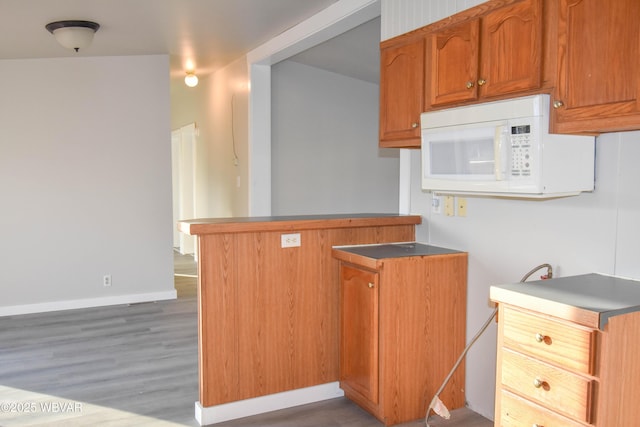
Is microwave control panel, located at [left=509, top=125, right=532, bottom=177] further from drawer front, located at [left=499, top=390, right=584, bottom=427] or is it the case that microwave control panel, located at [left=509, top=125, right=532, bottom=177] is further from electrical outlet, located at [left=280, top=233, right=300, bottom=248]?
electrical outlet, located at [left=280, top=233, right=300, bottom=248]

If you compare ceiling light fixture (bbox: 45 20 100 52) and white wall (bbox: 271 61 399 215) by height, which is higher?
ceiling light fixture (bbox: 45 20 100 52)

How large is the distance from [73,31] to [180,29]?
0.82m

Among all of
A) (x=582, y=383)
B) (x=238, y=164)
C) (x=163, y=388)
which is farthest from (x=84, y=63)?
(x=582, y=383)

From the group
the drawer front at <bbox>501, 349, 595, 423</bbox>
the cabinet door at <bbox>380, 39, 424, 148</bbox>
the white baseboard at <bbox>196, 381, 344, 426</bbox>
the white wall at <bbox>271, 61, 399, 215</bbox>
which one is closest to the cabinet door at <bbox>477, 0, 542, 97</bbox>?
the cabinet door at <bbox>380, 39, 424, 148</bbox>

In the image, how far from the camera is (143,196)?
523 centimetres

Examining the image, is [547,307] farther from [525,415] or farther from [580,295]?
[525,415]

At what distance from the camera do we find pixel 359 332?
9.14 feet

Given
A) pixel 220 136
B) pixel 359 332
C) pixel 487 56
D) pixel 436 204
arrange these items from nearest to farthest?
pixel 487 56 → pixel 359 332 → pixel 436 204 → pixel 220 136

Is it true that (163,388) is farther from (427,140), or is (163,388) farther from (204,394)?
(427,140)

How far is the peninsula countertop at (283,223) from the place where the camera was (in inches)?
104

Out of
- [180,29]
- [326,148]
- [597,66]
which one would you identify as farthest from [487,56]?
[326,148]

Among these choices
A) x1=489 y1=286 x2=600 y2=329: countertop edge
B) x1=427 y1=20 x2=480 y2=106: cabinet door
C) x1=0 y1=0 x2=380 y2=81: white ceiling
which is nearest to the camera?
x1=489 y1=286 x2=600 y2=329: countertop edge

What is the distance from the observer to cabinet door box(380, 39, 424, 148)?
270 cm

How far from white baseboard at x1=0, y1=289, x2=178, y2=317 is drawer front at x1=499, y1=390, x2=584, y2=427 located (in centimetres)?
401
